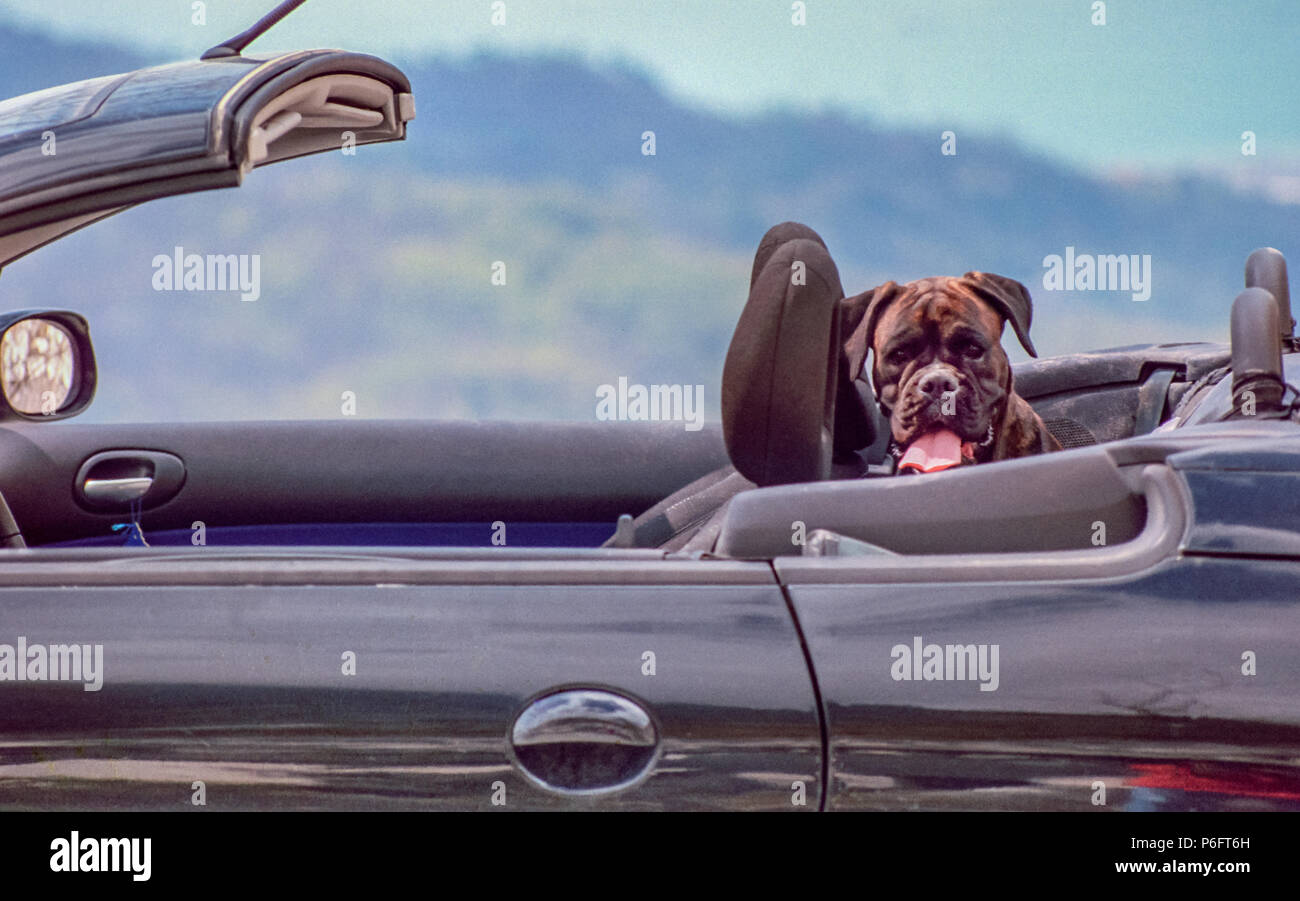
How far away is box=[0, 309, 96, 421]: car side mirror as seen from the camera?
2.95 m

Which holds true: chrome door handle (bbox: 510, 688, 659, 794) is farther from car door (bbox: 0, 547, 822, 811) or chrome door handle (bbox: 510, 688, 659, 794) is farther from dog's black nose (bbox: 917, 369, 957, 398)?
dog's black nose (bbox: 917, 369, 957, 398)

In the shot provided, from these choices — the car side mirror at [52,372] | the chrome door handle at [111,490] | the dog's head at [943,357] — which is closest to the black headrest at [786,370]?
the dog's head at [943,357]

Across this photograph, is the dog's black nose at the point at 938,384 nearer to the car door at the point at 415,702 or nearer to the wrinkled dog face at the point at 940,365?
the wrinkled dog face at the point at 940,365

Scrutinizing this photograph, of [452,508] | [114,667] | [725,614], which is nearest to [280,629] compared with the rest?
[114,667]

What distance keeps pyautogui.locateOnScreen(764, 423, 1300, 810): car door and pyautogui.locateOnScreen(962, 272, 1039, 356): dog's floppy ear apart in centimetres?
208

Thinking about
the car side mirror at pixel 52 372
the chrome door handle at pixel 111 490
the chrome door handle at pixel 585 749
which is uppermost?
the car side mirror at pixel 52 372

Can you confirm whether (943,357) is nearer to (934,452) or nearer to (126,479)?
(934,452)

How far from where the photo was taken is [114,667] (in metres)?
1.51

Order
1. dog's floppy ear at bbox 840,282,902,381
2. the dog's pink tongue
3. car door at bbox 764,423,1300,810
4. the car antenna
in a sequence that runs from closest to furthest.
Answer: car door at bbox 764,423,1300,810 → the car antenna → the dog's pink tongue → dog's floppy ear at bbox 840,282,902,381

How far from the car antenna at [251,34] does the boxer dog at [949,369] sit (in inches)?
70.0

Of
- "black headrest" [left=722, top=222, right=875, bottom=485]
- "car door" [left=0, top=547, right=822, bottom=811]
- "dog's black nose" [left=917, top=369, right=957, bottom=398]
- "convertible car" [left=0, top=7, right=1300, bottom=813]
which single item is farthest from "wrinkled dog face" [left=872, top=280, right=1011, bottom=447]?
"car door" [left=0, top=547, right=822, bottom=811]

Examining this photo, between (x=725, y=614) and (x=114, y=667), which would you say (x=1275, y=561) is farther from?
(x=114, y=667)

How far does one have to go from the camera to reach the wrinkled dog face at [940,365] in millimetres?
3342
